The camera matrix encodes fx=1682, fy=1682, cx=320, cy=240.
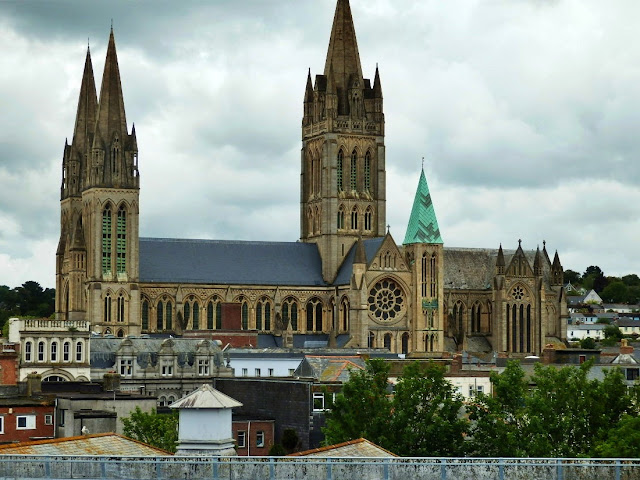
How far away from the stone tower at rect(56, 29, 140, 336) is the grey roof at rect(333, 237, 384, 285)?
67.5 feet

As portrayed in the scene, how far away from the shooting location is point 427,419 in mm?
66812

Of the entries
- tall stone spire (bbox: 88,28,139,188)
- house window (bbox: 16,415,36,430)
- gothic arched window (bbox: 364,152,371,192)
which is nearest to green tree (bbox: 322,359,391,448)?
house window (bbox: 16,415,36,430)

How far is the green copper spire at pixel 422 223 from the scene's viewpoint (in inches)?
6447

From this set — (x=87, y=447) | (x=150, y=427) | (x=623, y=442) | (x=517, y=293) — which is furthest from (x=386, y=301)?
(x=87, y=447)

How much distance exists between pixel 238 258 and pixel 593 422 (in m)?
104

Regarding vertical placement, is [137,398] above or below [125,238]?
below

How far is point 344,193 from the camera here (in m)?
168

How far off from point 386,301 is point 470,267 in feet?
57.5

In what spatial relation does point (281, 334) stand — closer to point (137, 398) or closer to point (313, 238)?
point (313, 238)

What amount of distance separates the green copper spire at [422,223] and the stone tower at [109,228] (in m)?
26.9

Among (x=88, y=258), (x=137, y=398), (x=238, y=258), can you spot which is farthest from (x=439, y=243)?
(x=137, y=398)

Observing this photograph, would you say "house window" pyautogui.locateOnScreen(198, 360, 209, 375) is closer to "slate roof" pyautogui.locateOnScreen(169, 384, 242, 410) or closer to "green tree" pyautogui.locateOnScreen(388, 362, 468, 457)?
"green tree" pyautogui.locateOnScreen(388, 362, 468, 457)

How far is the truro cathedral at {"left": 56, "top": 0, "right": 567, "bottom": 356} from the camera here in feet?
518

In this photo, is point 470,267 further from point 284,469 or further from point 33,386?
point 284,469
